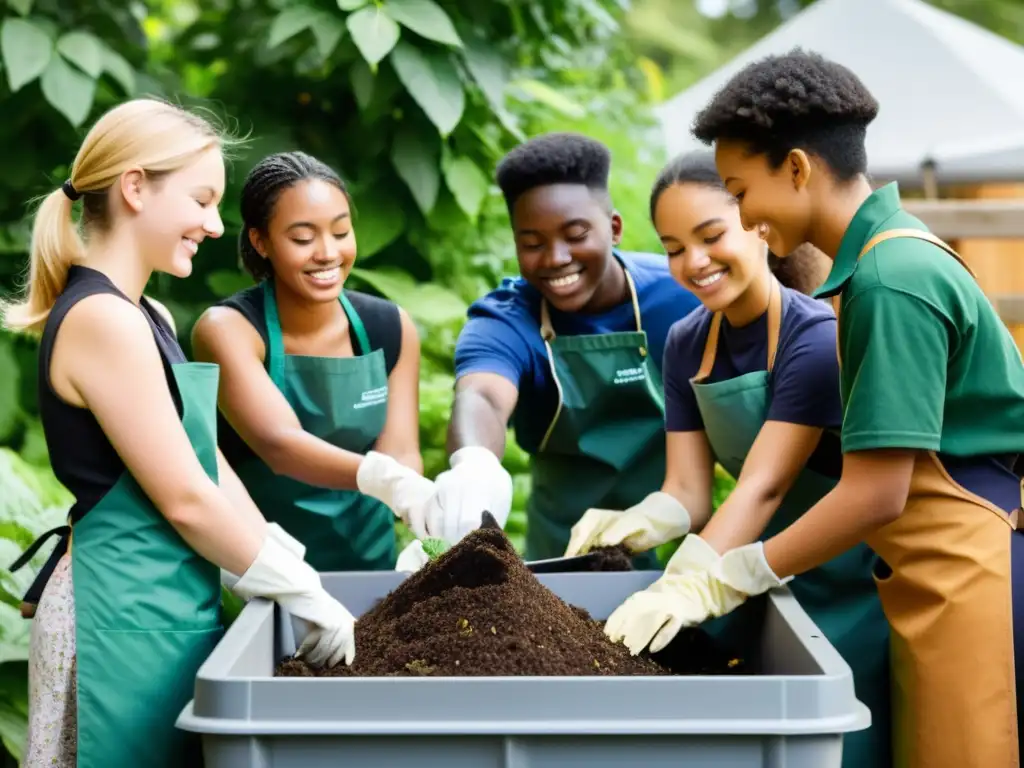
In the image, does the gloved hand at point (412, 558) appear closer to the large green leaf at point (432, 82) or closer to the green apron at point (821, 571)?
the green apron at point (821, 571)

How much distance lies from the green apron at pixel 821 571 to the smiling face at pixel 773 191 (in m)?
0.34

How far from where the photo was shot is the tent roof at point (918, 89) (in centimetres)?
564

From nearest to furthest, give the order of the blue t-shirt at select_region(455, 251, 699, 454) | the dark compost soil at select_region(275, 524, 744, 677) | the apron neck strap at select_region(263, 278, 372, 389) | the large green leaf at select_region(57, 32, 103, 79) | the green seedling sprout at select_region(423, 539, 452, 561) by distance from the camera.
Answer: the dark compost soil at select_region(275, 524, 744, 677) → the green seedling sprout at select_region(423, 539, 452, 561) → the apron neck strap at select_region(263, 278, 372, 389) → the blue t-shirt at select_region(455, 251, 699, 454) → the large green leaf at select_region(57, 32, 103, 79)

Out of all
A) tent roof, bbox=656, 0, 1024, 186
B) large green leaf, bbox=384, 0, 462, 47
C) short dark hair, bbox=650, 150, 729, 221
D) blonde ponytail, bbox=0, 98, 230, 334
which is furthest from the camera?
tent roof, bbox=656, 0, 1024, 186

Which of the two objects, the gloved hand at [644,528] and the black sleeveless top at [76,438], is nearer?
the black sleeveless top at [76,438]

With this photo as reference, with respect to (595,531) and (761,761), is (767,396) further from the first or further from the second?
(761,761)

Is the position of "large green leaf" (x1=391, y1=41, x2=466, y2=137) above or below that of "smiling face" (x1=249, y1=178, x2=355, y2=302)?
below

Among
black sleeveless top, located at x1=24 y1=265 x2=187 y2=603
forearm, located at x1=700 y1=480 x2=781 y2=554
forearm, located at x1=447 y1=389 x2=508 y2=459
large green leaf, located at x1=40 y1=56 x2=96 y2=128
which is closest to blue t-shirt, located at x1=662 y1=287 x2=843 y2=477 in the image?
forearm, located at x1=700 y1=480 x2=781 y2=554

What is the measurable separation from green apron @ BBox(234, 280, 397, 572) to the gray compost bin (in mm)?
1020

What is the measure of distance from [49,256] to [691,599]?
1.13 meters

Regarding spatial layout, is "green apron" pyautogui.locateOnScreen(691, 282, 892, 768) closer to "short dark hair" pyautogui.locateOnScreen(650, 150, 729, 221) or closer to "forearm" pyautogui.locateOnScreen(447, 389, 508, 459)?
"short dark hair" pyautogui.locateOnScreen(650, 150, 729, 221)

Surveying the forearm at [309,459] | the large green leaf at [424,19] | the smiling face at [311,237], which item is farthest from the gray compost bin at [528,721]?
the large green leaf at [424,19]

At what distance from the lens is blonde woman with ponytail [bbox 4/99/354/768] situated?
1581 millimetres

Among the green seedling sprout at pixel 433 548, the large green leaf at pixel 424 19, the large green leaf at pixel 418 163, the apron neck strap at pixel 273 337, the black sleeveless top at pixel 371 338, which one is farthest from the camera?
the large green leaf at pixel 418 163
